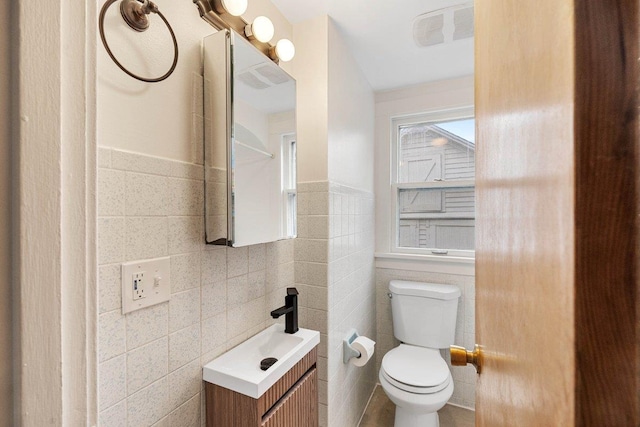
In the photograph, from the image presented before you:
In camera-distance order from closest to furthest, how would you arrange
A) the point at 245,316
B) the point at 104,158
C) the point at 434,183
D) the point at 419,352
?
the point at 104,158 → the point at 245,316 → the point at 419,352 → the point at 434,183

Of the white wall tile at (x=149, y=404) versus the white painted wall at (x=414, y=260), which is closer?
the white wall tile at (x=149, y=404)

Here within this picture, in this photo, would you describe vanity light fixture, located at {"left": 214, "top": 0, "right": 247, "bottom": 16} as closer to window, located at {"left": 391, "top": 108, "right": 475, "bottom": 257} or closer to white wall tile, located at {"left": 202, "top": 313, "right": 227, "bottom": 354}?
white wall tile, located at {"left": 202, "top": 313, "right": 227, "bottom": 354}

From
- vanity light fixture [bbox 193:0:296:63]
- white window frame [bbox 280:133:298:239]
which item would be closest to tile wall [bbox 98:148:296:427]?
white window frame [bbox 280:133:298:239]

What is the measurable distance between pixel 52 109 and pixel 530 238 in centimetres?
58

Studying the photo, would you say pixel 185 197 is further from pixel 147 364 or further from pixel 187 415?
pixel 187 415

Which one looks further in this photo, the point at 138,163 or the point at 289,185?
the point at 289,185

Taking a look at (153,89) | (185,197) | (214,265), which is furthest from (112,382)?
(153,89)

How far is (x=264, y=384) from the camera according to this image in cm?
86

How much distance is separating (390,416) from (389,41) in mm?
2426

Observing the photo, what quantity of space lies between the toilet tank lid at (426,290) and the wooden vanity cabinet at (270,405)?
3.46 ft

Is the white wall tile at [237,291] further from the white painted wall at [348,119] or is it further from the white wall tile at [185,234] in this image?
the white painted wall at [348,119]

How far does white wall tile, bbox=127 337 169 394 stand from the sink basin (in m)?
0.17

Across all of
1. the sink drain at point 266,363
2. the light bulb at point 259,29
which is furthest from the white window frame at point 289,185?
the sink drain at point 266,363

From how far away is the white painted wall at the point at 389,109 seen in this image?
2.04 meters
